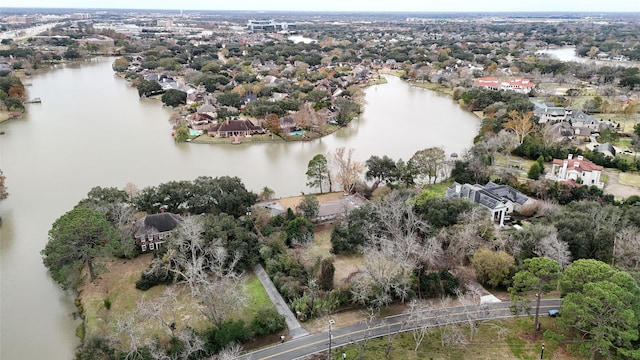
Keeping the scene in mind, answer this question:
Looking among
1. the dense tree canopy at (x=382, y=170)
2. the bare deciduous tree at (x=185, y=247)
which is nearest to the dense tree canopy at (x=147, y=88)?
the dense tree canopy at (x=382, y=170)

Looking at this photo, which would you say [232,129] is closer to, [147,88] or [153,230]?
[153,230]

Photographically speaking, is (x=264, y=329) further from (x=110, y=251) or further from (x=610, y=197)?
(x=610, y=197)

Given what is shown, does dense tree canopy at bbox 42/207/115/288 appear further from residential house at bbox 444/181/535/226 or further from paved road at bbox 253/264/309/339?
residential house at bbox 444/181/535/226

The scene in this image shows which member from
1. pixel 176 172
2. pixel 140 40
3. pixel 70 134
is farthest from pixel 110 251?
pixel 140 40

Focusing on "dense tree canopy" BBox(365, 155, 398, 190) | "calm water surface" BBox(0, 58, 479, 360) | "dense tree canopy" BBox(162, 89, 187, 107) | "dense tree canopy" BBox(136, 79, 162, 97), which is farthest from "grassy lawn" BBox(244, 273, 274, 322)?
"dense tree canopy" BBox(136, 79, 162, 97)

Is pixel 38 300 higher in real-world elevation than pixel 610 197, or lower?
lower

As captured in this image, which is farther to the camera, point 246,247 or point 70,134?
point 70,134
